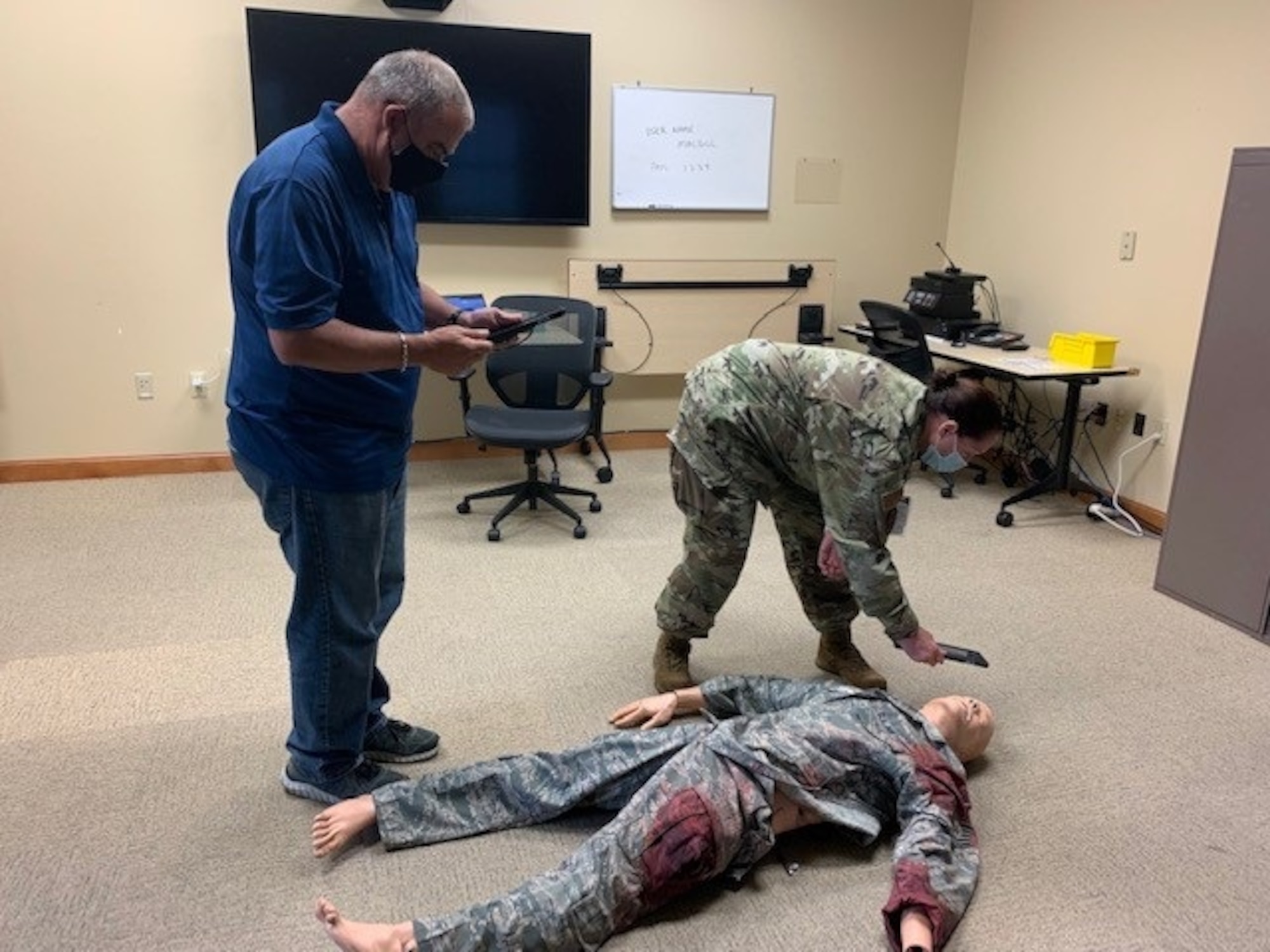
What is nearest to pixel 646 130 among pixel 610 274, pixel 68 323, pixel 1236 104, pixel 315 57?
pixel 610 274

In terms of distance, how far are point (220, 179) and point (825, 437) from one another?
3.22m

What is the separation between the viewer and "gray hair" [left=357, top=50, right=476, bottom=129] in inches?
62.8

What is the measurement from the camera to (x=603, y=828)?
1.74 metres

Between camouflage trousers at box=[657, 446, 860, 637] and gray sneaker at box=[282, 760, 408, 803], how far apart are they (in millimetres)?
811

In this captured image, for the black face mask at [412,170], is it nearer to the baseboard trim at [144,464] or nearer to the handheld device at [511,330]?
the handheld device at [511,330]

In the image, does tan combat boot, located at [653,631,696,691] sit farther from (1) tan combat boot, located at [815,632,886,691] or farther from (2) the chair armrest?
(2) the chair armrest

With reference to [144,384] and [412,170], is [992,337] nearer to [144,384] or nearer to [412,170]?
[412,170]

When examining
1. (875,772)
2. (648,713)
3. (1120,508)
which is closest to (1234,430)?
(1120,508)

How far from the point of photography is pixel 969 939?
1.66 m

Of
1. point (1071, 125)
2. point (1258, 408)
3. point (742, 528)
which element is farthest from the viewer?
point (1071, 125)

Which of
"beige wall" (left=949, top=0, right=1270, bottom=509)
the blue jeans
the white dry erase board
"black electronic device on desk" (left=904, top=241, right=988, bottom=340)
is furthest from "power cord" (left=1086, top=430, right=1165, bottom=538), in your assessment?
the blue jeans

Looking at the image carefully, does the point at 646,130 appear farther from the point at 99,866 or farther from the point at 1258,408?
the point at 99,866

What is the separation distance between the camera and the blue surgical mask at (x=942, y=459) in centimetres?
194

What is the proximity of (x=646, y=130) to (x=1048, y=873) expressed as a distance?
11.9ft
